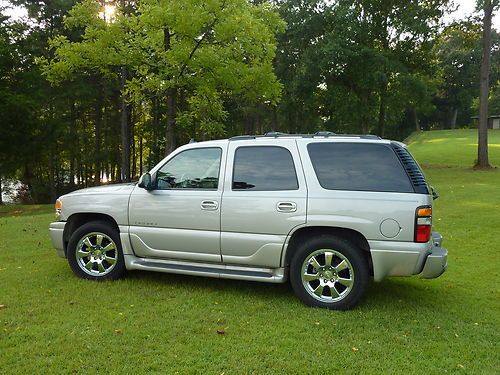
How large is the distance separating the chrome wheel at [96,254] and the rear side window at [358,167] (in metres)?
2.86

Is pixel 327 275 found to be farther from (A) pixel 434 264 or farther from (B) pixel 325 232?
(A) pixel 434 264

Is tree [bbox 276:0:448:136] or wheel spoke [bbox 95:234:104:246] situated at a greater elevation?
tree [bbox 276:0:448:136]

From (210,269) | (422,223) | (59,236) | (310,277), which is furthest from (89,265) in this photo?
(422,223)

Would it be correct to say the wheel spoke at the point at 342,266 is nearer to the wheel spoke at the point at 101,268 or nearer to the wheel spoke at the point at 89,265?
the wheel spoke at the point at 101,268

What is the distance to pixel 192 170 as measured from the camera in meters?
5.54

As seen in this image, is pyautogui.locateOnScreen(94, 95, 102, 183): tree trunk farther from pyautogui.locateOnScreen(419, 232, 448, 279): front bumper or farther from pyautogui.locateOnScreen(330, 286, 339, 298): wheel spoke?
pyautogui.locateOnScreen(419, 232, 448, 279): front bumper

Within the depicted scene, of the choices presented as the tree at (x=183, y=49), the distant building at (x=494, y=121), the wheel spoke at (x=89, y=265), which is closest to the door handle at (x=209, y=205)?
the wheel spoke at (x=89, y=265)

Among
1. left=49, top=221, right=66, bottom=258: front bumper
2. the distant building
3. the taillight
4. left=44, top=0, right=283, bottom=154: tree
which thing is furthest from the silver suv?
the distant building

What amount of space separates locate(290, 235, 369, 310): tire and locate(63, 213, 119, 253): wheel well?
2.64 meters

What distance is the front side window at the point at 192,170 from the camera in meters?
5.43

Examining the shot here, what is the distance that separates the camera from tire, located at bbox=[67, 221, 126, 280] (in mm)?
5789

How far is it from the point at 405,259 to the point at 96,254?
3.82 meters

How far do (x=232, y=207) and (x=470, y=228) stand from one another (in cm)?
612

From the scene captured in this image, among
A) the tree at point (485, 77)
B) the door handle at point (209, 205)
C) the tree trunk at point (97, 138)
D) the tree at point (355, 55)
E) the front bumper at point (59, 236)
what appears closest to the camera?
the door handle at point (209, 205)
